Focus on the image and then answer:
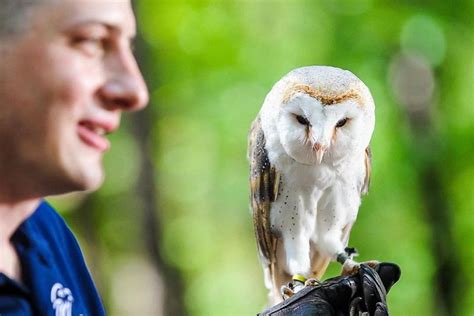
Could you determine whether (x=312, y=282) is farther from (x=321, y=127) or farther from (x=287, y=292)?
(x=321, y=127)

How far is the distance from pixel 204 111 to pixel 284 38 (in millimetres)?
949

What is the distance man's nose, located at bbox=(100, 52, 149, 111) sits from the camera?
0.91m

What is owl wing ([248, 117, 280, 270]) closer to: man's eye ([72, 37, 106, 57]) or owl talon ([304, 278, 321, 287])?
owl talon ([304, 278, 321, 287])

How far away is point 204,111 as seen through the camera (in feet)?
20.6

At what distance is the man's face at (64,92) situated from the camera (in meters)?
0.87

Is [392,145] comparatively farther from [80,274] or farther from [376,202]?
[80,274]

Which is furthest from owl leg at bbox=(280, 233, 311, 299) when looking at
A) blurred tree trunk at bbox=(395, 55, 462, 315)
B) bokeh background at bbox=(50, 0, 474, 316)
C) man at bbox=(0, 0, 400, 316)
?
blurred tree trunk at bbox=(395, 55, 462, 315)

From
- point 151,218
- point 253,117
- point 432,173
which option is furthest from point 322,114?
point 432,173

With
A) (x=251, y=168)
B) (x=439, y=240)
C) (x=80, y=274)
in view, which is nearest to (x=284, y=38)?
(x=439, y=240)

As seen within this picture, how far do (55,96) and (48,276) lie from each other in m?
0.33

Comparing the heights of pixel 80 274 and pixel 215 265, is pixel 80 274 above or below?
above

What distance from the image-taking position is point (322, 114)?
1301 millimetres

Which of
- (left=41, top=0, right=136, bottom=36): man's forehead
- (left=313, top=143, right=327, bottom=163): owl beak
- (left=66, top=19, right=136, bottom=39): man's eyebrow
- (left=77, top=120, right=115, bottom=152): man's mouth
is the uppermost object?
(left=41, top=0, right=136, bottom=36): man's forehead

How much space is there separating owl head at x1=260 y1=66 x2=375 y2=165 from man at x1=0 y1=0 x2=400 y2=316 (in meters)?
0.45
